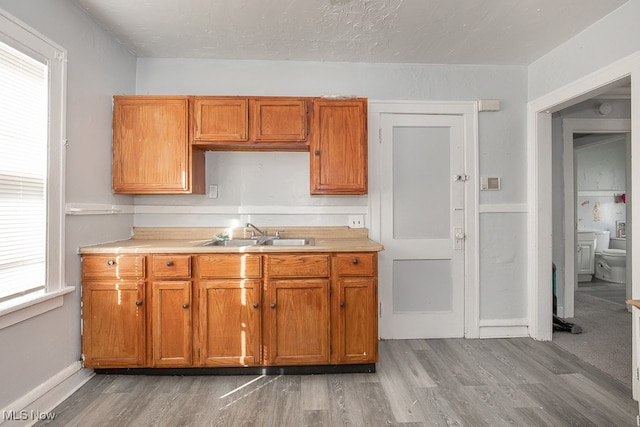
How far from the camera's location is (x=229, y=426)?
5.74ft

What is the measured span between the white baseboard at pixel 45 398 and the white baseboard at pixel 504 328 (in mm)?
3185

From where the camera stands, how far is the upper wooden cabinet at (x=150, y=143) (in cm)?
249

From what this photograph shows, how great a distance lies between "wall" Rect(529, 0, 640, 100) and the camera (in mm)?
2012

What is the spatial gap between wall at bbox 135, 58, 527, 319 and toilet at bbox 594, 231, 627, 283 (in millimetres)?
3505

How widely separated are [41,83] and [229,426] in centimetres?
223

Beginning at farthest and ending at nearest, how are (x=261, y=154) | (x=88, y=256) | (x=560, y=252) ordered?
1. (x=560, y=252)
2. (x=261, y=154)
3. (x=88, y=256)

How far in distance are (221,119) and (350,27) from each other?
3.89ft

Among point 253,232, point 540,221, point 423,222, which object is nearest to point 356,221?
point 423,222

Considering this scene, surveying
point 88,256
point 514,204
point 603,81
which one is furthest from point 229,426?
point 603,81

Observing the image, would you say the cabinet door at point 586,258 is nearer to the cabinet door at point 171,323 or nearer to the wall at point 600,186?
the wall at point 600,186

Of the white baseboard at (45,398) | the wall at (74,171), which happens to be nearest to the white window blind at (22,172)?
the wall at (74,171)

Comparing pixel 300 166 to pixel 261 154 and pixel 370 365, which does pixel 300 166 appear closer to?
pixel 261 154

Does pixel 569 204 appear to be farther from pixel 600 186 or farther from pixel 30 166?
pixel 30 166

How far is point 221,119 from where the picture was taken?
8.22 feet
